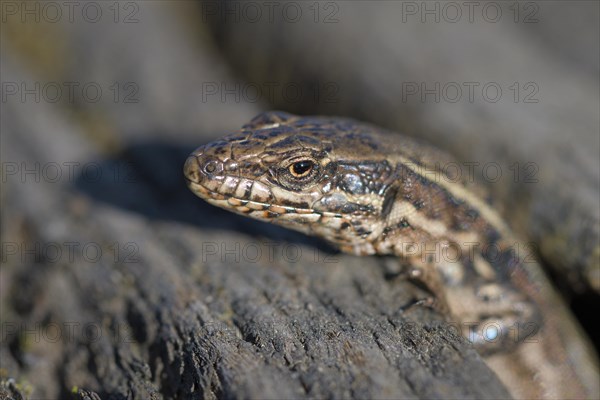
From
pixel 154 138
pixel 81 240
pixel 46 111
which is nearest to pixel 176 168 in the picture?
pixel 154 138

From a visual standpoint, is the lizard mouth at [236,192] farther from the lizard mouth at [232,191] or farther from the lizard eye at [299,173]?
the lizard eye at [299,173]

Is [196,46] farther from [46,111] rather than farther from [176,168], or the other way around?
[176,168]

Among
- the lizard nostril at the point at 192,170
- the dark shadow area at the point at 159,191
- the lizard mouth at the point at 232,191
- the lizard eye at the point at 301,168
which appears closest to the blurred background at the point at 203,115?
the dark shadow area at the point at 159,191

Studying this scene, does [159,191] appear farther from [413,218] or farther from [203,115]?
[413,218]

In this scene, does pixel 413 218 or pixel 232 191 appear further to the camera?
pixel 413 218

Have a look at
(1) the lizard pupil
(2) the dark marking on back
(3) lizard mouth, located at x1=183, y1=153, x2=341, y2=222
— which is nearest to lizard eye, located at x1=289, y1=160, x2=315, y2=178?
(1) the lizard pupil

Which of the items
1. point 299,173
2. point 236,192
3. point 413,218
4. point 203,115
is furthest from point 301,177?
point 203,115
